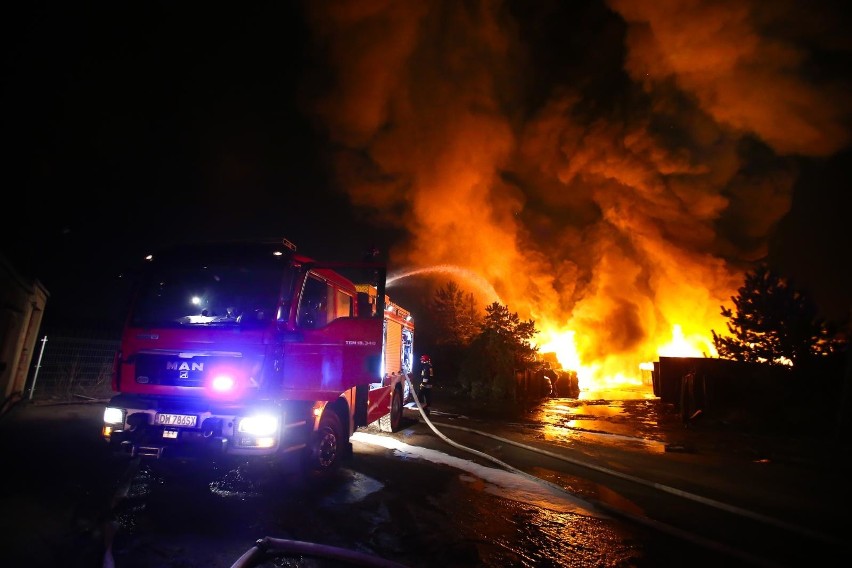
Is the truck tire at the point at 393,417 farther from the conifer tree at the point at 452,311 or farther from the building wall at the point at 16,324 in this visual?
the conifer tree at the point at 452,311

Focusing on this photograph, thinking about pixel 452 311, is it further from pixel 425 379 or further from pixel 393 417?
pixel 393 417

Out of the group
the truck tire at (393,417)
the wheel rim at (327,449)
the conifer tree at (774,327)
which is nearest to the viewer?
the wheel rim at (327,449)

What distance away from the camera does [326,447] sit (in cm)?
565

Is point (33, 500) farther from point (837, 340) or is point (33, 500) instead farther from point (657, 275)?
point (657, 275)

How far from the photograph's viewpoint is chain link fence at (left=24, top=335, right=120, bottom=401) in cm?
1130

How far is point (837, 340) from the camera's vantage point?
14148mm

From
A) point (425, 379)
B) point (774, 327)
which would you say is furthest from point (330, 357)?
point (774, 327)

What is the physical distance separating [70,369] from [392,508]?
1170 cm

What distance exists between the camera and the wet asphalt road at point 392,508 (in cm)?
363

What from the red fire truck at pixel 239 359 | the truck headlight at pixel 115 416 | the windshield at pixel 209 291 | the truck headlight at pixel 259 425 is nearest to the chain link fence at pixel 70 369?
the windshield at pixel 209 291

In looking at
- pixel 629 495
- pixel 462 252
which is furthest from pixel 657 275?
pixel 629 495

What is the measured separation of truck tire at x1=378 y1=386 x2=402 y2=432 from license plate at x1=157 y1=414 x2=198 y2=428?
16.4 ft

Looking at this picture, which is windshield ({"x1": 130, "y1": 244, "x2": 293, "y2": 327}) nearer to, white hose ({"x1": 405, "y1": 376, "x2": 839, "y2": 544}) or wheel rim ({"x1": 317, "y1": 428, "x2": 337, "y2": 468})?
wheel rim ({"x1": 317, "y1": 428, "x2": 337, "y2": 468})

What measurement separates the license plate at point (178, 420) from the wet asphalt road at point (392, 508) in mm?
785
